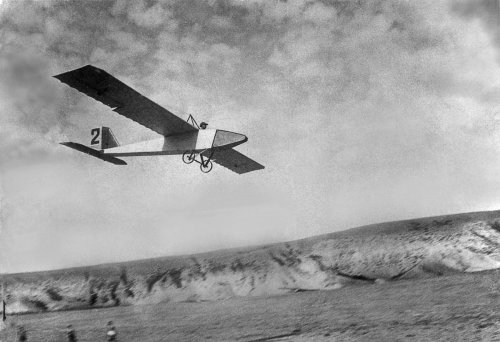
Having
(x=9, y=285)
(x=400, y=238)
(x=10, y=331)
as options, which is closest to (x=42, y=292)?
(x=9, y=285)

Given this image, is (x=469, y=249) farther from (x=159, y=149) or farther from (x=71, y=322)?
(x=159, y=149)

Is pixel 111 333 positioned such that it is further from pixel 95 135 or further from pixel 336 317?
pixel 95 135

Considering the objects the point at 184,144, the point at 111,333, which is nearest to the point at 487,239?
the point at 111,333

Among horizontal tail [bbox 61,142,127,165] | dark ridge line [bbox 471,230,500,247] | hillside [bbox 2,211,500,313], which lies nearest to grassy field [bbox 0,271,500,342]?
hillside [bbox 2,211,500,313]

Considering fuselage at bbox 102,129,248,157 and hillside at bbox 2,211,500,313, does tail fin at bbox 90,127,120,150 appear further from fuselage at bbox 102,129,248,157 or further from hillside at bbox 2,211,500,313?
hillside at bbox 2,211,500,313

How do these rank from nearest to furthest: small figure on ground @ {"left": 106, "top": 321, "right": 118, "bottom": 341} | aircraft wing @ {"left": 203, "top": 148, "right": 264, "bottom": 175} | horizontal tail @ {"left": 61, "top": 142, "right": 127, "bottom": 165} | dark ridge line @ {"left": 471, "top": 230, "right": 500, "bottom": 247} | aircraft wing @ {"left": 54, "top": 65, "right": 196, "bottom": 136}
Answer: small figure on ground @ {"left": 106, "top": 321, "right": 118, "bottom": 341}
dark ridge line @ {"left": 471, "top": 230, "right": 500, "bottom": 247}
aircraft wing @ {"left": 54, "top": 65, "right": 196, "bottom": 136}
horizontal tail @ {"left": 61, "top": 142, "right": 127, "bottom": 165}
aircraft wing @ {"left": 203, "top": 148, "right": 264, "bottom": 175}

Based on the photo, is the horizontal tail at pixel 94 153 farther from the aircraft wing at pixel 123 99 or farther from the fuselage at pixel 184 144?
the aircraft wing at pixel 123 99
